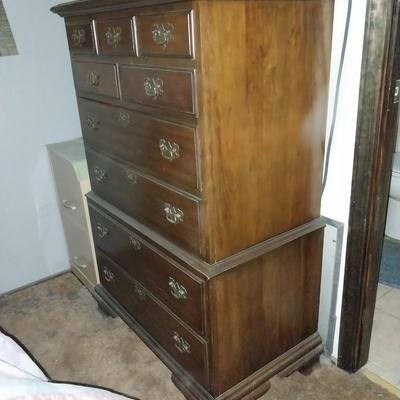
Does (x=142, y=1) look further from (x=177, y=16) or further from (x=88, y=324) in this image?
(x=88, y=324)

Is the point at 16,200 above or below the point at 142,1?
below

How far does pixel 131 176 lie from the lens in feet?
4.72

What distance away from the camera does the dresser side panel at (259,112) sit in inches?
39.6

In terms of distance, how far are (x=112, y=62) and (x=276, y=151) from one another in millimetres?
595

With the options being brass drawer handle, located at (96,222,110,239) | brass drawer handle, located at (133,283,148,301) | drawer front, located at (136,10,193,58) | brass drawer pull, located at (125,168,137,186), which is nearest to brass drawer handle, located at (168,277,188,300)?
brass drawer handle, located at (133,283,148,301)

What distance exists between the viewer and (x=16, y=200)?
2.13 meters

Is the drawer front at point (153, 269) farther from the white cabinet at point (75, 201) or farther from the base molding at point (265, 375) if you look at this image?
the base molding at point (265, 375)

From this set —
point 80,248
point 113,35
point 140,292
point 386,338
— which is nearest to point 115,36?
point 113,35

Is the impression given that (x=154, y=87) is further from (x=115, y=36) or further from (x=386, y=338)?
(x=386, y=338)

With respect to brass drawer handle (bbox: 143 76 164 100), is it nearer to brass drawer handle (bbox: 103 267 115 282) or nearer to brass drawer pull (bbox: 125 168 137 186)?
brass drawer pull (bbox: 125 168 137 186)

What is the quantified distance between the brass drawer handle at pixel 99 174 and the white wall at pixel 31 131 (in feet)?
1.93

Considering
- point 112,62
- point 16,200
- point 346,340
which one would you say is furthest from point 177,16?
point 16,200

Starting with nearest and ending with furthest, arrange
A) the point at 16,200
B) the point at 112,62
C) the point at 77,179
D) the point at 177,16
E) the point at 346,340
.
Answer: the point at 177,16 → the point at 112,62 → the point at 346,340 → the point at 77,179 → the point at 16,200

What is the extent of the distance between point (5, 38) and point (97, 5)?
0.90m
